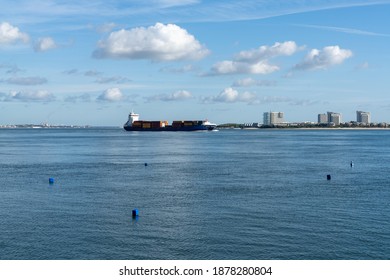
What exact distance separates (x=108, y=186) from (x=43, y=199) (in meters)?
11.7

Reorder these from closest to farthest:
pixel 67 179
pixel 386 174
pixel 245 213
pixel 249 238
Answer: pixel 249 238
pixel 245 213
pixel 67 179
pixel 386 174

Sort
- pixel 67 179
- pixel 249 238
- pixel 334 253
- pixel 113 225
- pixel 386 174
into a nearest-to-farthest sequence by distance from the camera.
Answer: pixel 334 253 < pixel 249 238 < pixel 113 225 < pixel 67 179 < pixel 386 174

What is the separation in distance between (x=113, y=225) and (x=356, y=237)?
2096cm

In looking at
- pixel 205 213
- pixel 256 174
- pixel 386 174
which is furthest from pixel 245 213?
pixel 386 174

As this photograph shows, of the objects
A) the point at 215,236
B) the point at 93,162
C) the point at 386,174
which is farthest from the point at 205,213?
the point at 93,162

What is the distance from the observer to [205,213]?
157 feet

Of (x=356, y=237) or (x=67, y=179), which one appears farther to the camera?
(x=67, y=179)

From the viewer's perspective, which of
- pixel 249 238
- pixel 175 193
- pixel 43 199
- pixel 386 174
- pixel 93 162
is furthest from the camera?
pixel 93 162

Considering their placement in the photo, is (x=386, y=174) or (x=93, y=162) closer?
(x=386, y=174)

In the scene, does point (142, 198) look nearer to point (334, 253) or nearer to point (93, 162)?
point (334, 253)

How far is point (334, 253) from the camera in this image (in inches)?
1373

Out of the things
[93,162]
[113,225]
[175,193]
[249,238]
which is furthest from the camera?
[93,162]

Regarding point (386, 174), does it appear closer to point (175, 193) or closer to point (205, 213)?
point (175, 193)

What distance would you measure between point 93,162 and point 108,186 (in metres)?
38.2
